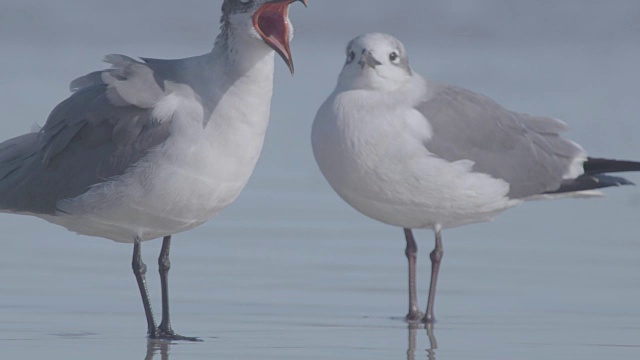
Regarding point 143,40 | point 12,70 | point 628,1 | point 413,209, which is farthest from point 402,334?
point 628,1

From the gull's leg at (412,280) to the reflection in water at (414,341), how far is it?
0.13m

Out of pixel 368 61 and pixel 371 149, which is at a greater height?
pixel 368 61

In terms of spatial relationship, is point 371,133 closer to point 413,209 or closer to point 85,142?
point 413,209

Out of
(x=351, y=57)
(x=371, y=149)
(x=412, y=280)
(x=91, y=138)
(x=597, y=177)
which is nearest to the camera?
(x=91, y=138)

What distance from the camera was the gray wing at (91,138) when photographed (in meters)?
6.54

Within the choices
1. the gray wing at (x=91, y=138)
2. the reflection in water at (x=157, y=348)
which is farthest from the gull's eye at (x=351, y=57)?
the reflection in water at (x=157, y=348)

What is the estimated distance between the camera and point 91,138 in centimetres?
671

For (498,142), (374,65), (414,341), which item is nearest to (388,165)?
(374,65)

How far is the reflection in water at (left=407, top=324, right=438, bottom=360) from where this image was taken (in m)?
6.27

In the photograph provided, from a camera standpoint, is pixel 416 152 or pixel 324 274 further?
pixel 324 274

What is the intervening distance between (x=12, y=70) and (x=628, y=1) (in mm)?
8577

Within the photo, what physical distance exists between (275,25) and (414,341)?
1445 millimetres

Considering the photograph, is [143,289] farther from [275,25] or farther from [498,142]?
[498,142]

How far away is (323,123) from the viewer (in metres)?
7.44
